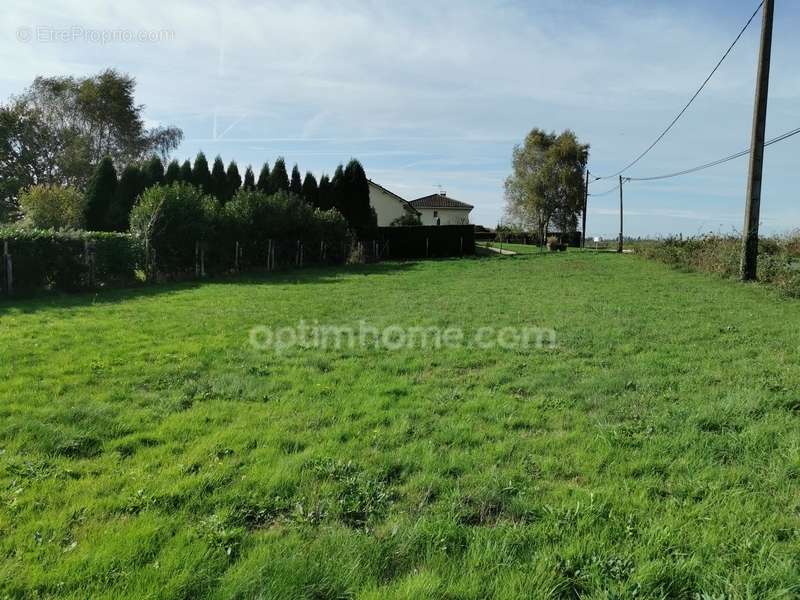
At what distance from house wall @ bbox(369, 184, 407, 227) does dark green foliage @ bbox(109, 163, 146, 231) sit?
61.6 ft

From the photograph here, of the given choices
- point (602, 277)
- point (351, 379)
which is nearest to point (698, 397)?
point (351, 379)

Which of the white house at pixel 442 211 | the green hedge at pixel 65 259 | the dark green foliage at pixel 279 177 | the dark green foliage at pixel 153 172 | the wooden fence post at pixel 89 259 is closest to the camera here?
the green hedge at pixel 65 259

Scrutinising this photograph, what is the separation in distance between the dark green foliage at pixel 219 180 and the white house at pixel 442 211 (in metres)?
22.5

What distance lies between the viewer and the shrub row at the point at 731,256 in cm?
1267

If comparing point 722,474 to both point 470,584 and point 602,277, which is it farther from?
point 602,277

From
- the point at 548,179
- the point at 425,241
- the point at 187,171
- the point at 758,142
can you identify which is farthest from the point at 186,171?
the point at 548,179

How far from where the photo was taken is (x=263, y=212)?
1952 cm

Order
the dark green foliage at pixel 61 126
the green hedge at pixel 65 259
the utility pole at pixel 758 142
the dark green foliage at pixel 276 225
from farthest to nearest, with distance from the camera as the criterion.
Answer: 1. the dark green foliage at pixel 61 126
2. the dark green foliage at pixel 276 225
3. the utility pole at pixel 758 142
4. the green hedge at pixel 65 259

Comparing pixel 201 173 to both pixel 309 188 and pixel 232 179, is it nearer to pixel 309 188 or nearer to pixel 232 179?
pixel 232 179

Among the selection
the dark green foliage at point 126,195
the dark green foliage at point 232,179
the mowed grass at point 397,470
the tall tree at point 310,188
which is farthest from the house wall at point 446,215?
the mowed grass at point 397,470

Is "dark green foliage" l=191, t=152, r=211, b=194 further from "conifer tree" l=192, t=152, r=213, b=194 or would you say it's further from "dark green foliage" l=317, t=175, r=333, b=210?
"dark green foliage" l=317, t=175, r=333, b=210

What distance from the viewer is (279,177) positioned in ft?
89.8

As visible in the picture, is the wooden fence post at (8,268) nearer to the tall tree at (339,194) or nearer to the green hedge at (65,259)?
the green hedge at (65,259)

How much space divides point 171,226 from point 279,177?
40.2 feet
